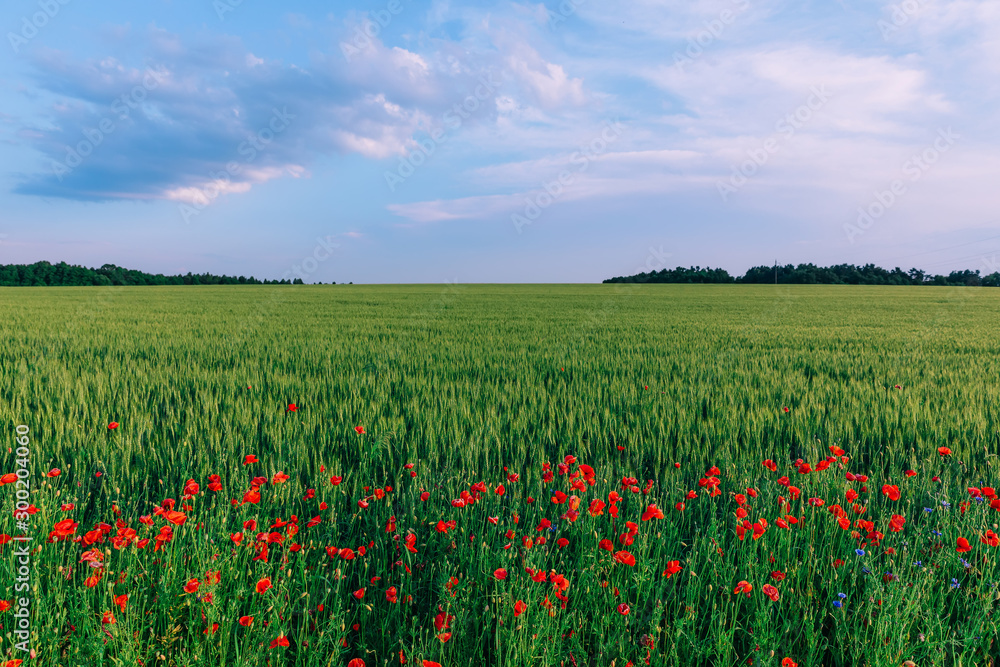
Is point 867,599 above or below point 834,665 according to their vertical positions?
above

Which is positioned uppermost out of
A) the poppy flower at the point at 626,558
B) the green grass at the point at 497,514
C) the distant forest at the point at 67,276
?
the distant forest at the point at 67,276

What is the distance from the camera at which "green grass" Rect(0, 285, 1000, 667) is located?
202 centimetres

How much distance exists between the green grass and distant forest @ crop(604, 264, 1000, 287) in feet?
269

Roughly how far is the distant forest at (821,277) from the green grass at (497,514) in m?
81.9

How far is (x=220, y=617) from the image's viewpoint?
2039mm

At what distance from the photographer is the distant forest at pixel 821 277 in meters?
78.2

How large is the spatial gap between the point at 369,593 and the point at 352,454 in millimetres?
1845

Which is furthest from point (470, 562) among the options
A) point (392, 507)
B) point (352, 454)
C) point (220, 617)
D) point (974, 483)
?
point (974, 483)

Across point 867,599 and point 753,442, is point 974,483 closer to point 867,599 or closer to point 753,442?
point 753,442

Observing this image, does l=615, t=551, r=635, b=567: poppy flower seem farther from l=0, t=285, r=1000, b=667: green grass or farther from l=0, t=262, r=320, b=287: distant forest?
l=0, t=262, r=320, b=287: distant forest

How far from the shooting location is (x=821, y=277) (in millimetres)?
81438
